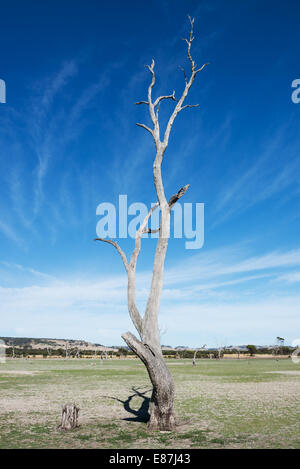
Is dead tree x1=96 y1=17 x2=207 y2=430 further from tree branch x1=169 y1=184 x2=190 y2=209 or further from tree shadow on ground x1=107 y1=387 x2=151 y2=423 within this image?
tree shadow on ground x1=107 y1=387 x2=151 y2=423

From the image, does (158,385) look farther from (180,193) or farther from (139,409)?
(180,193)

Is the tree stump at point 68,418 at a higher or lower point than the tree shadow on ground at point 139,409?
higher

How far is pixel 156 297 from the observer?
986cm

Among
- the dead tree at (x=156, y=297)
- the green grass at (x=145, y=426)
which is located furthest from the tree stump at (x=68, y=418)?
the dead tree at (x=156, y=297)

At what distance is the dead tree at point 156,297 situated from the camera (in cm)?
936

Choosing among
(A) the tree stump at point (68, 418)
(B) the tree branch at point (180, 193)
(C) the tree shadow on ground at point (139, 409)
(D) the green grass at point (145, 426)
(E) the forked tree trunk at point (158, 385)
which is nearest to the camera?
(D) the green grass at point (145, 426)

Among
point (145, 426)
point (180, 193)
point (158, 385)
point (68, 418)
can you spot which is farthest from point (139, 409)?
point (180, 193)

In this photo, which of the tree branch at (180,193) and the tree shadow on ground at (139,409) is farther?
the tree shadow on ground at (139,409)

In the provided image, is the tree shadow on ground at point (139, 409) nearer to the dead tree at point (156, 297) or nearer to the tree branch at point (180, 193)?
the dead tree at point (156, 297)
